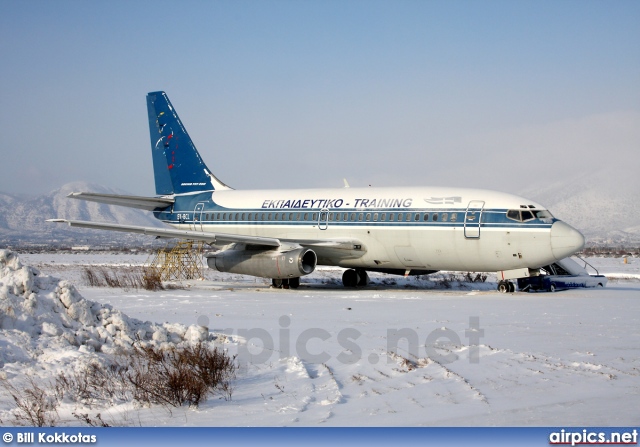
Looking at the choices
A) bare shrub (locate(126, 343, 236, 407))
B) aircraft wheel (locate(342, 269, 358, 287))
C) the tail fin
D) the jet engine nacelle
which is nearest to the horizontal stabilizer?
the tail fin

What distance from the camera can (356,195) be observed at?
78.1 ft

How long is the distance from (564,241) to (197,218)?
14.1 metres

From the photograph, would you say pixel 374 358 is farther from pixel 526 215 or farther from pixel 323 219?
pixel 323 219

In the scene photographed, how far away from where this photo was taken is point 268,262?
22.7 m

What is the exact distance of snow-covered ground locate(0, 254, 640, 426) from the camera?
695cm

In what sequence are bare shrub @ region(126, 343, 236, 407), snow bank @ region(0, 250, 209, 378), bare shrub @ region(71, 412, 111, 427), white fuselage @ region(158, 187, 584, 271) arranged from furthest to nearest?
white fuselage @ region(158, 187, 584, 271) < snow bank @ region(0, 250, 209, 378) < bare shrub @ region(126, 343, 236, 407) < bare shrub @ region(71, 412, 111, 427)

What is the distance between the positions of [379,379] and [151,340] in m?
3.51

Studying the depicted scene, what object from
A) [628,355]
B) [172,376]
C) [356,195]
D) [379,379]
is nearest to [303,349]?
[379,379]

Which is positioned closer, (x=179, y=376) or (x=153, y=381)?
(x=179, y=376)

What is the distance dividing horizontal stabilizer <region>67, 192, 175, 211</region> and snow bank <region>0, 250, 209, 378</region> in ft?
44.0

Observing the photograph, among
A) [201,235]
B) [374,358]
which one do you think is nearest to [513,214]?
[201,235]

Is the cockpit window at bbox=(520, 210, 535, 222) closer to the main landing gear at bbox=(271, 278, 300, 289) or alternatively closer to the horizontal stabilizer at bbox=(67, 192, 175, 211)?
the main landing gear at bbox=(271, 278, 300, 289)

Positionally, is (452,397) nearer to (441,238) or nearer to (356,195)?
(441,238)

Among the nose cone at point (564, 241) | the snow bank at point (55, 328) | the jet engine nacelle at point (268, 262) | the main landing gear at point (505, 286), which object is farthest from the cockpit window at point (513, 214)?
the snow bank at point (55, 328)
